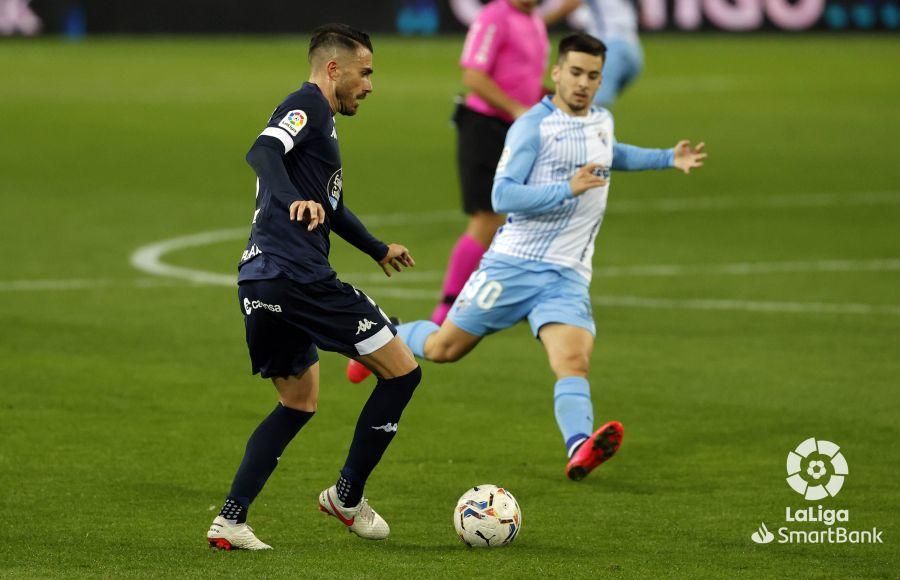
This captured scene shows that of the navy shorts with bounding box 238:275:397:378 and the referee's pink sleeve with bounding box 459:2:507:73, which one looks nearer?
the navy shorts with bounding box 238:275:397:378

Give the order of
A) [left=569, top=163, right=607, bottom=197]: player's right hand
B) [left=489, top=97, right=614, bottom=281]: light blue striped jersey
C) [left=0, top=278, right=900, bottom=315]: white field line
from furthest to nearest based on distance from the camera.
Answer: [left=0, top=278, right=900, bottom=315]: white field line < [left=489, top=97, right=614, bottom=281]: light blue striped jersey < [left=569, top=163, right=607, bottom=197]: player's right hand

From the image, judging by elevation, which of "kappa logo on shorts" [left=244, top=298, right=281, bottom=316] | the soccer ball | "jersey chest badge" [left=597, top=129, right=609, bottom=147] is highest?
"jersey chest badge" [left=597, top=129, right=609, bottom=147]

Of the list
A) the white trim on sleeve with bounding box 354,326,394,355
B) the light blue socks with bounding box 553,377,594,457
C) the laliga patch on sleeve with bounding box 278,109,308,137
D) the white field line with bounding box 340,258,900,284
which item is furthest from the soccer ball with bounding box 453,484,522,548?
the white field line with bounding box 340,258,900,284

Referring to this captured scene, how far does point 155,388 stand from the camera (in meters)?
9.13

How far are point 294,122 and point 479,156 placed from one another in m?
4.97

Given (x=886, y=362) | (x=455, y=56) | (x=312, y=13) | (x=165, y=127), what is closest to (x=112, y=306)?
(x=886, y=362)

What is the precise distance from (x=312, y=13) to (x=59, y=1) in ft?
18.7

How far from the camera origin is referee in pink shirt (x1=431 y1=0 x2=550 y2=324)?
10805 mm

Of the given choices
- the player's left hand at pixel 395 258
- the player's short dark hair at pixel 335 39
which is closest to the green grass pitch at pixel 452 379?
the player's left hand at pixel 395 258

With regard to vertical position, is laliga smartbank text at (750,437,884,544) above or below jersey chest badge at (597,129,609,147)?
below

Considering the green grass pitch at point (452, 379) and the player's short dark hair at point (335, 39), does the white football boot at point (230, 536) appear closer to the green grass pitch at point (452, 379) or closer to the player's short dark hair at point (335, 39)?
the green grass pitch at point (452, 379)

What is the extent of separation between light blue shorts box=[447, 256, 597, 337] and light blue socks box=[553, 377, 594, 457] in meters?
0.38

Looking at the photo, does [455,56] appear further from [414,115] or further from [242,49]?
[414,115]

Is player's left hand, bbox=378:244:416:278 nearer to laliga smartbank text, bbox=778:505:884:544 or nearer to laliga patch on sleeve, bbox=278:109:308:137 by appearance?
laliga patch on sleeve, bbox=278:109:308:137
